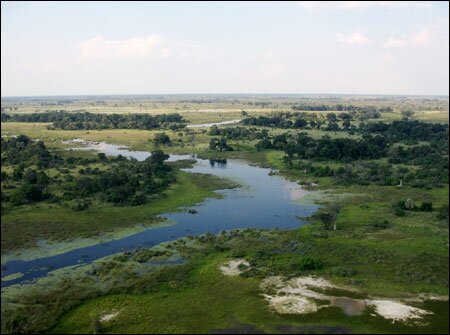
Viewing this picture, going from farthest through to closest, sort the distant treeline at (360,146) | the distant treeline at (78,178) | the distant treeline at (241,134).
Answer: the distant treeline at (241,134) < the distant treeline at (360,146) < the distant treeline at (78,178)

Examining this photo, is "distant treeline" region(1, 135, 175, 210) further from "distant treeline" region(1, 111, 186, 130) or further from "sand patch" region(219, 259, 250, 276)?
"distant treeline" region(1, 111, 186, 130)

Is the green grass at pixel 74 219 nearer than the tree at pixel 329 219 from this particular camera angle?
Yes

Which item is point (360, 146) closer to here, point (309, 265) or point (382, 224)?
point (382, 224)

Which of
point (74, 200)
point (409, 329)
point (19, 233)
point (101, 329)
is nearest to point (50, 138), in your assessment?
point (74, 200)

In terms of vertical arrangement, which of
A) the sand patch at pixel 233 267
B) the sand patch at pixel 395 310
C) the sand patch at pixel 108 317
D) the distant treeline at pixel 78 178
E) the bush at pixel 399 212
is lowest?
the sand patch at pixel 108 317

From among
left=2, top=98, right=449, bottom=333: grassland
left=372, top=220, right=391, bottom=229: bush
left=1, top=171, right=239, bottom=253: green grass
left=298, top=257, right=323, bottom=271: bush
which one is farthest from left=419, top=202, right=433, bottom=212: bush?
left=1, top=171, right=239, bottom=253: green grass

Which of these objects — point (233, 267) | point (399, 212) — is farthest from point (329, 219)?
point (233, 267)

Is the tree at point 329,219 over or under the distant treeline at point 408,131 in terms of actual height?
under

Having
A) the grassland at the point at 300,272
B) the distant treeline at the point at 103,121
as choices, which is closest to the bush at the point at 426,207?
the grassland at the point at 300,272

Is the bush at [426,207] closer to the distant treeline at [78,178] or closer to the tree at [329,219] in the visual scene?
the tree at [329,219]
